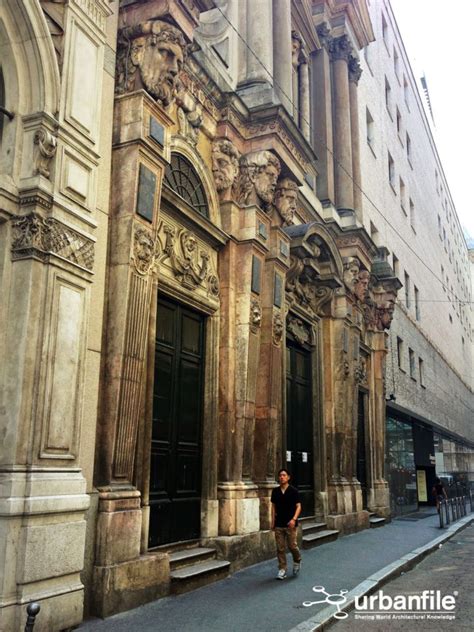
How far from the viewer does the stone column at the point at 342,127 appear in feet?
65.4

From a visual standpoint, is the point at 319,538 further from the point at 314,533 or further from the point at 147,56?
the point at 147,56

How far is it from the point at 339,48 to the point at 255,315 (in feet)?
41.7

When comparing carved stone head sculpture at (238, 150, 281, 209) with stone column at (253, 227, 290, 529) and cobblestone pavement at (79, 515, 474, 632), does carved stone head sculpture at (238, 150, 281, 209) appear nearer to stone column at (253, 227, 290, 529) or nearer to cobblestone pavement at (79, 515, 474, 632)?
stone column at (253, 227, 290, 529)

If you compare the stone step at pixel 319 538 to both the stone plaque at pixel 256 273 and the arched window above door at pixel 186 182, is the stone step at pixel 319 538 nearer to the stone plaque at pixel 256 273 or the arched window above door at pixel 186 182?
the stone plaque at pixel 256 273

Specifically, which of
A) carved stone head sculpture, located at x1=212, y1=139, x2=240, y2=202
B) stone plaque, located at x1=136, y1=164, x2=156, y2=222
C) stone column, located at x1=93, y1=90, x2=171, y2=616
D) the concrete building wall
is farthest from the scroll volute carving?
the concrete building wall

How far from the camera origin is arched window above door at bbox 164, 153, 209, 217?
34.5 feet

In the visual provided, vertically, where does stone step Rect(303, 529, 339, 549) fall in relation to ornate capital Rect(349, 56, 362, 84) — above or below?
below

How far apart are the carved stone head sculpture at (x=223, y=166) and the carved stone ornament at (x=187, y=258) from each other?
1344 millimetres

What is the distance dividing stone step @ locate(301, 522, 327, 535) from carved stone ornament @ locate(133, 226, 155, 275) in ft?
26.3

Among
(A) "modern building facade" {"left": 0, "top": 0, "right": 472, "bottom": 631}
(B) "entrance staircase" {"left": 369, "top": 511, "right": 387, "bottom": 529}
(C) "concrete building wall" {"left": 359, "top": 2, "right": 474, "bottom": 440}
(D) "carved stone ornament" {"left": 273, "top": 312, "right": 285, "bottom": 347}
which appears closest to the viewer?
(A) "modern building facade" {"left": 0, "top": 0, "right": 472, "bottom": 631}

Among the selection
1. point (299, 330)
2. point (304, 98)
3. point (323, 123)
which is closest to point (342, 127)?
point (323, 123)

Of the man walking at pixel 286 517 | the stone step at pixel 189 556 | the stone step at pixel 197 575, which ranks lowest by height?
the stone step at pixel 197 575

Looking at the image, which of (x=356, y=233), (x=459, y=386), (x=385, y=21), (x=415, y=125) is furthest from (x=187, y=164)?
(x=459, y=386)

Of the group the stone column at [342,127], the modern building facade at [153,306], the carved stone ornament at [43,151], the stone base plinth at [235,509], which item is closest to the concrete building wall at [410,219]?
the stone column at [342,127]
